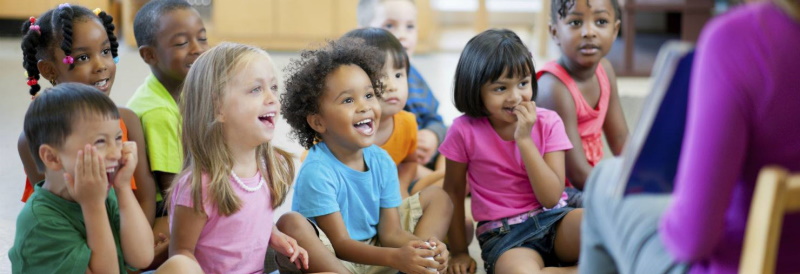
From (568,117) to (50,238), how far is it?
1322mm

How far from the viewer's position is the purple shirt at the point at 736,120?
106 centimetres

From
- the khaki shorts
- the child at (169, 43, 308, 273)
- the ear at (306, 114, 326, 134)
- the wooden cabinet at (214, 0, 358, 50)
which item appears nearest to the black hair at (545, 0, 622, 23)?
the khaki shorts

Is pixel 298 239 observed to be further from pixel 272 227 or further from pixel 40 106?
pixel 40 106

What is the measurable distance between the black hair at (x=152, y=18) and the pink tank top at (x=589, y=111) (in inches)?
37.9

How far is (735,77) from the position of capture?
1.06 m

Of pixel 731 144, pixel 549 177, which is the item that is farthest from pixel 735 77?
pixel 549 177

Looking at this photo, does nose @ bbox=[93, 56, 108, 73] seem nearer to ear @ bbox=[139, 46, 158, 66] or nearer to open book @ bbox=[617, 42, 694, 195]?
ear @ bbox=[139, 46, 158, 66]

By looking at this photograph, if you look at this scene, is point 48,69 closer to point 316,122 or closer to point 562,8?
point 316,122

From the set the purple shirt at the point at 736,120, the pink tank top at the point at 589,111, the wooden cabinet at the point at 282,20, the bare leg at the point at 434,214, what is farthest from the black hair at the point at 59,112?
the wooden cabinet at the point at 282,20

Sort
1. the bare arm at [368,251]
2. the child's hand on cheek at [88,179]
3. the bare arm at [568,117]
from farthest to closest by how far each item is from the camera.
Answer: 1. the bare arm at [568,117]
2. the bare arm at [368,251]
3. the child's hand on cheek at [88,179]

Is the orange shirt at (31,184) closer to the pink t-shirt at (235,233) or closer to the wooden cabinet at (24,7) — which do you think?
the pink t-shirt at (235,233)

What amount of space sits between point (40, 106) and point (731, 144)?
1.16 metres

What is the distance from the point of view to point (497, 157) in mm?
2172

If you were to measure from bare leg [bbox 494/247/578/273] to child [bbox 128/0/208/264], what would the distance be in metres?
0.76
